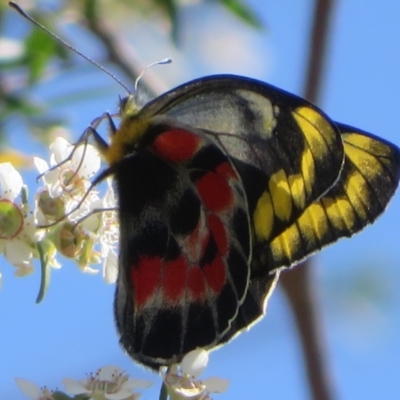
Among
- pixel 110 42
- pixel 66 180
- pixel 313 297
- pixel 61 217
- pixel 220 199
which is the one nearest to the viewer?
pixel 220 199

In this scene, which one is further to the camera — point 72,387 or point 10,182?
point 10,182

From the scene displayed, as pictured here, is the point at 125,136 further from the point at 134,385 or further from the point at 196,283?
the point at 134,385

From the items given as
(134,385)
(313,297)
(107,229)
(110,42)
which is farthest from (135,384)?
(110,42)

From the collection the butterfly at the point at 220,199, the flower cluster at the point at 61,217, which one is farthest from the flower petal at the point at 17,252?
the butterfly at the point at 220,199

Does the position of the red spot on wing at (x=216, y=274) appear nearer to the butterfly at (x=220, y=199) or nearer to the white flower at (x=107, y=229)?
the butterfly at (x=220, y=199)

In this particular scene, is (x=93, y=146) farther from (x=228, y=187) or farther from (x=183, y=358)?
(x=183, y=358)

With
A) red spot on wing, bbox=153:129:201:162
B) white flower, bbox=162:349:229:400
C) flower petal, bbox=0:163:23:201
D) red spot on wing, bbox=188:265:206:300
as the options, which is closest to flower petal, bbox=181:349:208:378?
white flower, bbox=162:349:229:400
